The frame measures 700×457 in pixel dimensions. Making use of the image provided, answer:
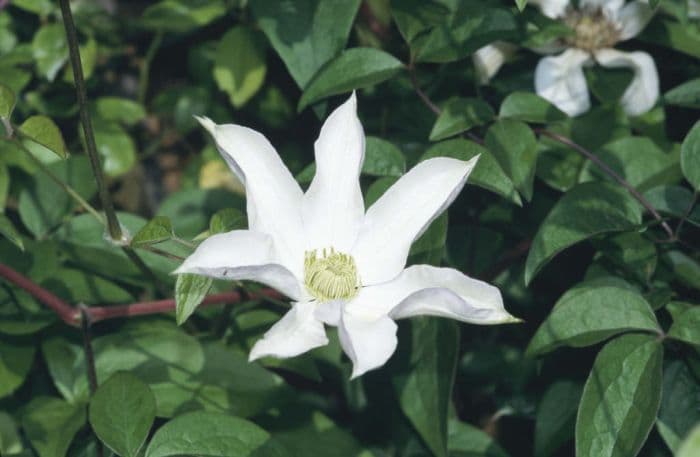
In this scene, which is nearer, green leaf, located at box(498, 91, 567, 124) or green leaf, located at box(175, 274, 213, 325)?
green leaf, located at box(175, 274, 213, 325)

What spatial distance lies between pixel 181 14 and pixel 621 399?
963 millimetres

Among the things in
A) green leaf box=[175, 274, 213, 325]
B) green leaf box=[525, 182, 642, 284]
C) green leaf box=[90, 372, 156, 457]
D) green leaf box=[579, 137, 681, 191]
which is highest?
green leaf box=[175, 274, 213, 325]

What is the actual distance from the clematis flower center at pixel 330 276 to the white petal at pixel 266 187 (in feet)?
0.06

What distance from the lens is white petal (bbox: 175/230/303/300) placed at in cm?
83

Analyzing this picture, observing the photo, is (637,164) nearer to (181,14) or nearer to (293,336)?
(293,336)

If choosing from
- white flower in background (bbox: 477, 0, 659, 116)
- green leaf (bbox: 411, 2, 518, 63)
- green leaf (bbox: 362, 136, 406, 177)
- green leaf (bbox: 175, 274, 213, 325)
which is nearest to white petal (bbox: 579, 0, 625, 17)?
white flower in background (bbox: 477, 0, 659, 116)

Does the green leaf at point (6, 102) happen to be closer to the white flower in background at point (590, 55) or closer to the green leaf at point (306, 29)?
the green leaf at point (306, 29)

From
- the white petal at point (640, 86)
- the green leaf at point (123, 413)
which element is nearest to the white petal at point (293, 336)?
the green leaf at point (123, 413)

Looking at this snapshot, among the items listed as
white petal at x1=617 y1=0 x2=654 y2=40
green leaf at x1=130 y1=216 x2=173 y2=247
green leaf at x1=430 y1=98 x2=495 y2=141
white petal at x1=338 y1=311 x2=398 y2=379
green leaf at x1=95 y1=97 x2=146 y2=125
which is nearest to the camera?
white petal at x1=338 y1=311 x2=398 y2=379

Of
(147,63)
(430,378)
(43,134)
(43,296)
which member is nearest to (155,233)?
(43,134)

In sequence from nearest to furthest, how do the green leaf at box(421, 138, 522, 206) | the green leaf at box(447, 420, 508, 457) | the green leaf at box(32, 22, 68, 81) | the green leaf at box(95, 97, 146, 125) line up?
the green leaf at box(421, 138, 522, 206), the green leaf at box(447, 420, 508, 457), the green leaf at box(32, 22, 68, 81), the green leaf at box(95, 97, 146, 125)

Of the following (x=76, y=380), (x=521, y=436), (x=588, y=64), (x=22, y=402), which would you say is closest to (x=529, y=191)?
(x=588, y=64)

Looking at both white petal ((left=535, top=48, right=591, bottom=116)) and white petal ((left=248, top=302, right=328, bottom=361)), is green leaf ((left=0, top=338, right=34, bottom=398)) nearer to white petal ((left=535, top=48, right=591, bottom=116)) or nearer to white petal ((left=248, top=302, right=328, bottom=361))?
white petal ((left=248, top=302, right=328, bottom=361))

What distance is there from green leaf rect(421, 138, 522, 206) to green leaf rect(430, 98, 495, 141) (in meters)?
0.03
